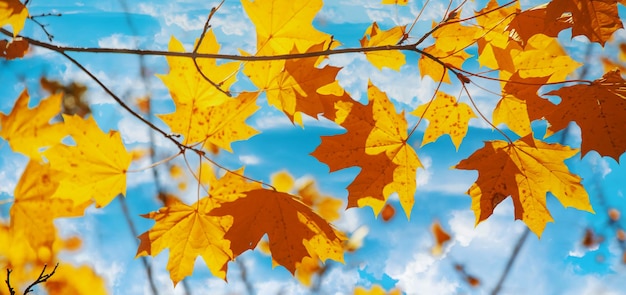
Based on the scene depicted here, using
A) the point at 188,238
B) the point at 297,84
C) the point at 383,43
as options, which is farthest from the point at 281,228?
the point at 383,43

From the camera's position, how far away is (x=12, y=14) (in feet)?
3.85

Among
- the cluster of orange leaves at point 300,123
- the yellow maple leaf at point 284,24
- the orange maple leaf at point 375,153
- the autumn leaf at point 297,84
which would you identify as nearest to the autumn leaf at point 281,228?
the cluster of orange leaves at point 300,123

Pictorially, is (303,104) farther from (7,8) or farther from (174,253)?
(7,8)

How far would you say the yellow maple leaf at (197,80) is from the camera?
153cm

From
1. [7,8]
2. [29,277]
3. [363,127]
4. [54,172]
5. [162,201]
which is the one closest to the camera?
[7,8]

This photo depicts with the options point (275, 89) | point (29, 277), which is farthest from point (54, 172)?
point (29, 277)

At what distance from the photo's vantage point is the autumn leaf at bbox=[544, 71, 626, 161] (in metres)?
1.50

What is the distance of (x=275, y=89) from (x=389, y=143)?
412mm

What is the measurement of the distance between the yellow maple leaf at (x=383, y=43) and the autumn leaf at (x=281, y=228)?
1.90 ft

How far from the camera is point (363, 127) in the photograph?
161 cm

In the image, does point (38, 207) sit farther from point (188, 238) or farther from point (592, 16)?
point (592, 16)

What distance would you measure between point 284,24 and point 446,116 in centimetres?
65

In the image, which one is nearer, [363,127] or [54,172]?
[54,172]

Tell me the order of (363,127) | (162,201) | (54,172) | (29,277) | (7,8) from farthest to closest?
(162,201) → (29,277) → (363,127) → (54,172) → (7,8)
